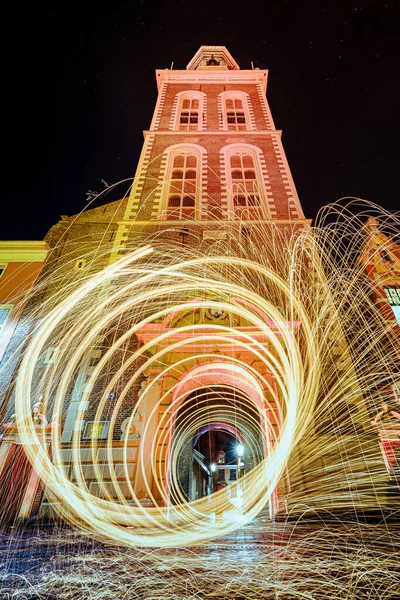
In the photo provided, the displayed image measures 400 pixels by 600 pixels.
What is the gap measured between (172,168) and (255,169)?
14.4ft

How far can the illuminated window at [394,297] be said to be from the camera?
12.8m

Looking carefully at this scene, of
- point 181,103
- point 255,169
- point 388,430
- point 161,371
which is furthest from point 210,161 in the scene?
point 388,430

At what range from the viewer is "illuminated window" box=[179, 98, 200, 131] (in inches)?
806

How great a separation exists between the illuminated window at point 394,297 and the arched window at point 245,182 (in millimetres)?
6040

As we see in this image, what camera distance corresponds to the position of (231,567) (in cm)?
473

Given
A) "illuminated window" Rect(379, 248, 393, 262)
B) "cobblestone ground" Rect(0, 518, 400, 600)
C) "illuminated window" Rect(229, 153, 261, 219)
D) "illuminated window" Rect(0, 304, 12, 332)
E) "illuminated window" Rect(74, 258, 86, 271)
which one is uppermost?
"illuminated window" Rect(229, 153, 261, 219)

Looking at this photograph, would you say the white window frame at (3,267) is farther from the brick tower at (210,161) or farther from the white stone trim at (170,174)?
the white stone trim at (170,174)

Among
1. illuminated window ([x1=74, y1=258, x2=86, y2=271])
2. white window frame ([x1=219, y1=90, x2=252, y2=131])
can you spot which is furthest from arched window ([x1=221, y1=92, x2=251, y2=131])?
illuminated window ([x1=74, y1=258, x2=86, y2=271])

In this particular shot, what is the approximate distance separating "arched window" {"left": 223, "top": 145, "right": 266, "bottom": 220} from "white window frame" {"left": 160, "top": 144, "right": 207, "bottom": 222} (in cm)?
143

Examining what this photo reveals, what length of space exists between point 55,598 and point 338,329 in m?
9.58

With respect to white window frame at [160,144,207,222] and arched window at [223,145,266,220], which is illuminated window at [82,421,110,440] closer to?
white window frame at [160,144,207,222]

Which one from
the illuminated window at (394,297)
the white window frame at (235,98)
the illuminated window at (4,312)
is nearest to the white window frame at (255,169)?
the white window frame at (235,98)

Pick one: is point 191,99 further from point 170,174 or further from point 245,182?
point 245,182

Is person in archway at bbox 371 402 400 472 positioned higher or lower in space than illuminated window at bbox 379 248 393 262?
lower
